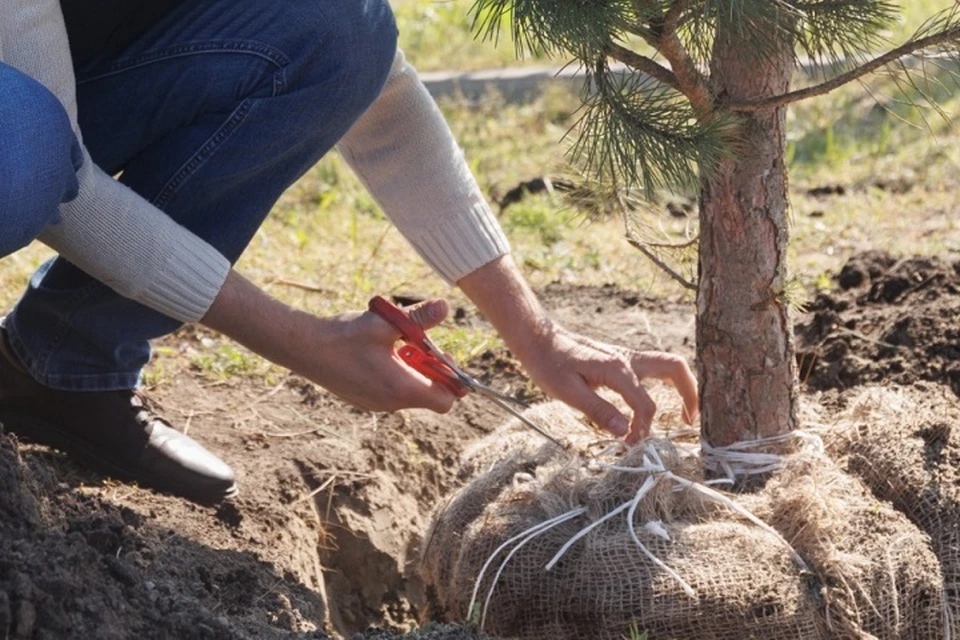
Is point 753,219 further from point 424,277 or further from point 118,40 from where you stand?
point 424,277

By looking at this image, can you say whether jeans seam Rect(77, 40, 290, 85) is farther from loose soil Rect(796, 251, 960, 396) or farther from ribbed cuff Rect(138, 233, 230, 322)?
loose soil Rect(796, 251, 960, 396)

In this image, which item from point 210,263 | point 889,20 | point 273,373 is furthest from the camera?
point 273,373

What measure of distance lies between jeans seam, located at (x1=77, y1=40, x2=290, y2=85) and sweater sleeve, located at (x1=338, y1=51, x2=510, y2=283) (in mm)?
225

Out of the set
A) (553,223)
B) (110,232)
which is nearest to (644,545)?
(110,232)

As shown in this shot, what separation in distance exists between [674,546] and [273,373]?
4.20 feet

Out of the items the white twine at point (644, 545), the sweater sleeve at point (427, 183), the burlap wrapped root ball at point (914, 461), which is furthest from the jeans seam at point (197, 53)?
the burlap wrapped root ball at point (914, 461)

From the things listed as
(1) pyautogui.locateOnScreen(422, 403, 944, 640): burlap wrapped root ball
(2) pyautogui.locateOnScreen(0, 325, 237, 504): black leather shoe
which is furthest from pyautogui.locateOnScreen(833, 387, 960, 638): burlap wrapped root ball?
(2) pyautogui.locateOnScreen(0, 325, 237, 504): black leather shoe

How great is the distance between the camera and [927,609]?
2.02 m

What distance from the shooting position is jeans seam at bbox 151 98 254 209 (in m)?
2.19

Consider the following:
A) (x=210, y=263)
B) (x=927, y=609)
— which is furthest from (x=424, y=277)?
(x=927, y=609)

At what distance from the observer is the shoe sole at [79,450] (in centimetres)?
237

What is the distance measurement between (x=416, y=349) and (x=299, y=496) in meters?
0.56

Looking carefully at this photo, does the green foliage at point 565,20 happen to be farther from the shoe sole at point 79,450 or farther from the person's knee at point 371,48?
the shoe sole at point 79,450

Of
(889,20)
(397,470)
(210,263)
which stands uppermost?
(889,20)
